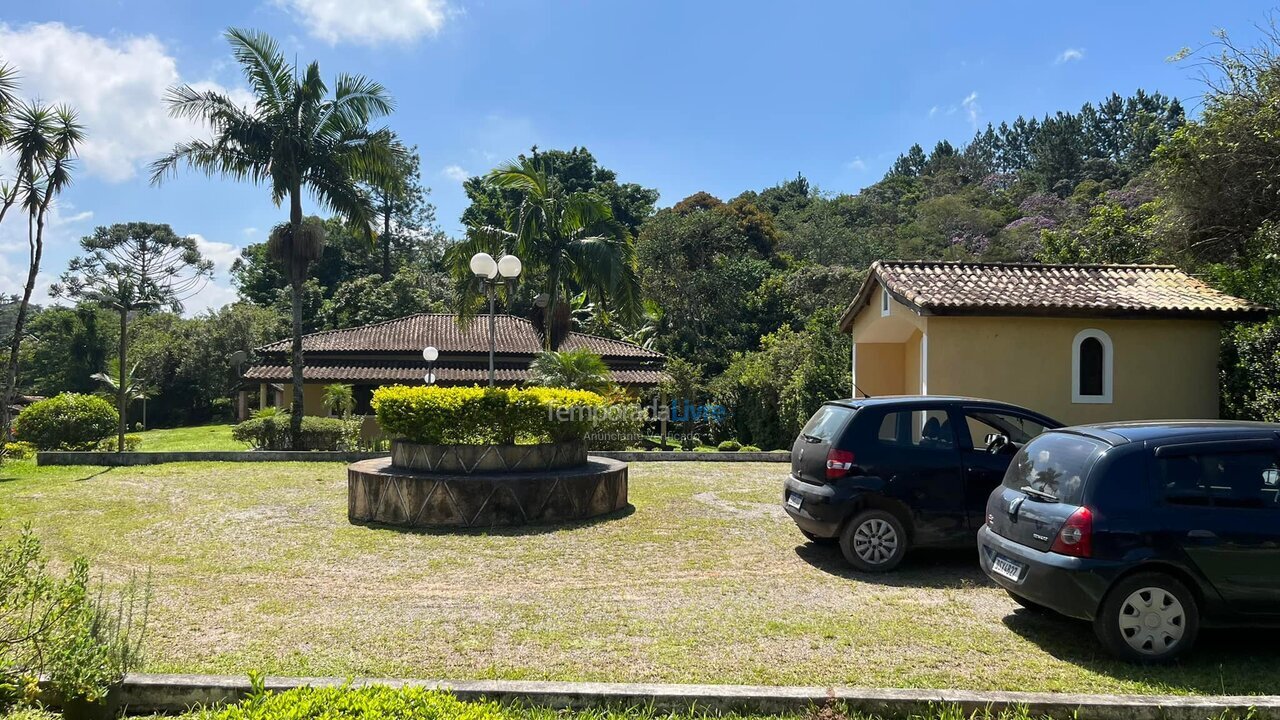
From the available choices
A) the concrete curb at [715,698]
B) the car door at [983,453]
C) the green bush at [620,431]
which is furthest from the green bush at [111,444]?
the car door at [983,453]

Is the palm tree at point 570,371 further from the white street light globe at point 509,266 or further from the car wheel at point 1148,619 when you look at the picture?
the car wheel at point 1148,619

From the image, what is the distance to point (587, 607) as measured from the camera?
6.34 meters

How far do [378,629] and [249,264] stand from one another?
5970 centimetres

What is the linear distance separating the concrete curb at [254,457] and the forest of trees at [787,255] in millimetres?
5695

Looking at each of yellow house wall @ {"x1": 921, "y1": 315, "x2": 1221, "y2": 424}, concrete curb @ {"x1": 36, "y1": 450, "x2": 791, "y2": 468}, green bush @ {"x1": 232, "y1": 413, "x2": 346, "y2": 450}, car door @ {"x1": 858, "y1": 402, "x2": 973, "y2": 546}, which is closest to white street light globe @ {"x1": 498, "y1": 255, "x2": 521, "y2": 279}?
concrete curb @ {"x1": 36, "y1": 450, "x2": 791, "y2": 468}

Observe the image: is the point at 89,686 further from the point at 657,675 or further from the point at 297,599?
the point at 657,675

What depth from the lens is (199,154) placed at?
2011 centimetres

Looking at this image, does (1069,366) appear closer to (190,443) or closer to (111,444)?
(111,444)

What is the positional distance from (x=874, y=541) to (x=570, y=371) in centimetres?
1255

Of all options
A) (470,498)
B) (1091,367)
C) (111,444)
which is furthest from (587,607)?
(111,444)

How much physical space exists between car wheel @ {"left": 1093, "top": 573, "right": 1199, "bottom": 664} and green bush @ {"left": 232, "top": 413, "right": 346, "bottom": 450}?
17923 millimetres

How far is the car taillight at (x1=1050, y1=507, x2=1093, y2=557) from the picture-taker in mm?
5094

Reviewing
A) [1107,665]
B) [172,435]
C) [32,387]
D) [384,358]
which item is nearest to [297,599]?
[1107,665]

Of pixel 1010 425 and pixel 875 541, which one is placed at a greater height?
pixel 1010 425
